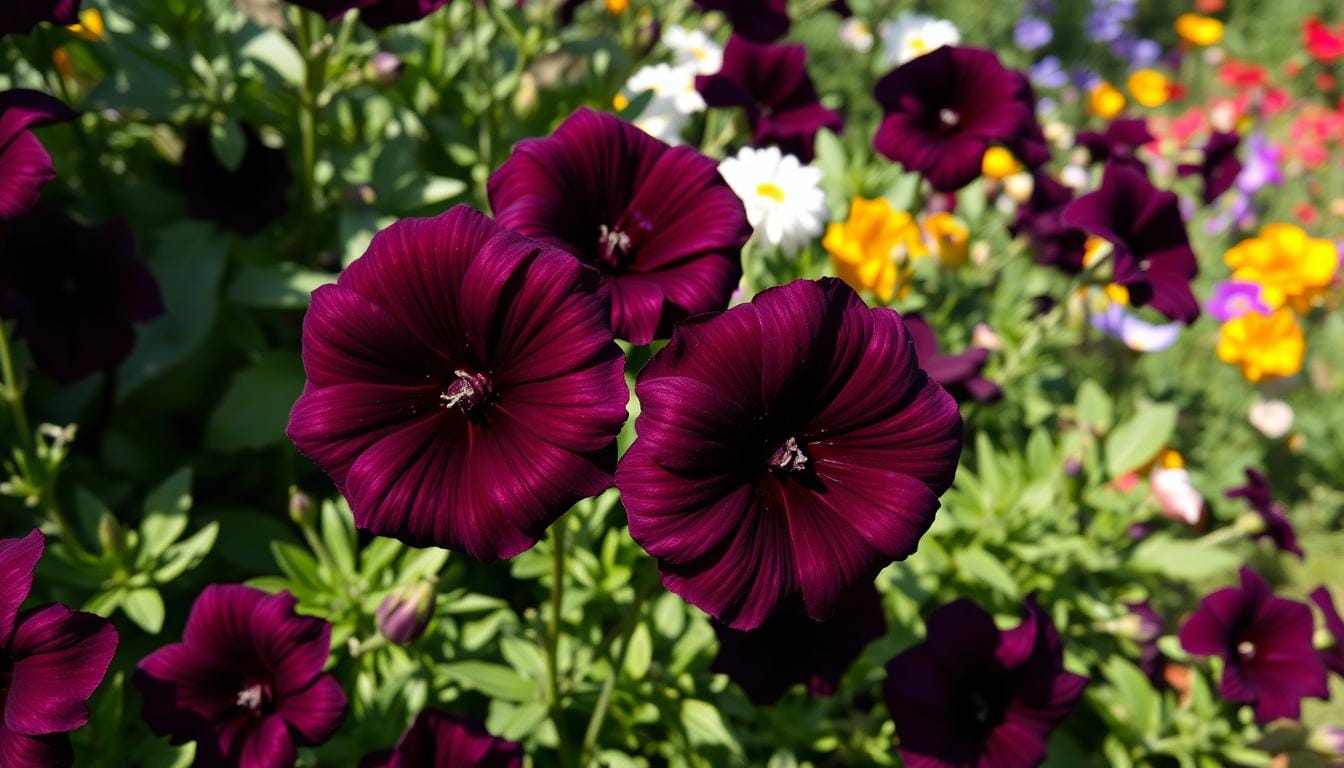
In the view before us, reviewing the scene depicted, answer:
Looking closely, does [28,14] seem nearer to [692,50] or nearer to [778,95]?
[778,95]

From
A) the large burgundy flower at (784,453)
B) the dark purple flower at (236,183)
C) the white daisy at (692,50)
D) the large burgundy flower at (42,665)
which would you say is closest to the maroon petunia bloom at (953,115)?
the white daisy at (692,50)

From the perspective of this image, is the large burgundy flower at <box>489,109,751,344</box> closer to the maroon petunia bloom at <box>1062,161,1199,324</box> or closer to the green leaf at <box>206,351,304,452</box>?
the maroon petunia bloom at <box>1062,161,1199,324</box>

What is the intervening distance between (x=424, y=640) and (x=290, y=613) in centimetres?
37

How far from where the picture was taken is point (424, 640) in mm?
1667

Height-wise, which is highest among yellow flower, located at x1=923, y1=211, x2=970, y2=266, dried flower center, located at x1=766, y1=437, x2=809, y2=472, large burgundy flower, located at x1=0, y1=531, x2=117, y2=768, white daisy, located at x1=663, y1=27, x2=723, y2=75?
dried flower center, located at x1=766, y1=437, x2=809, y2=472

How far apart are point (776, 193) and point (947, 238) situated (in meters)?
0.98

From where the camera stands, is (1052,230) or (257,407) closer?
(257,407)

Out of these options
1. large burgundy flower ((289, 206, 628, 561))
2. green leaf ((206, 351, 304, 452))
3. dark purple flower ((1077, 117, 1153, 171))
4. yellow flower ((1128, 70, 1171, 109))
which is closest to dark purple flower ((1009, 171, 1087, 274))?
dark purple flower ((1077, 117, 1153, 171))

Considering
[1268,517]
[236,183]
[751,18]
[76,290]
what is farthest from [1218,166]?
[76,290]

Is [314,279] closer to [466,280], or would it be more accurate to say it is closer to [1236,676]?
[466,280]

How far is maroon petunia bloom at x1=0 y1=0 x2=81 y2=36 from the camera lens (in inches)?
54.1

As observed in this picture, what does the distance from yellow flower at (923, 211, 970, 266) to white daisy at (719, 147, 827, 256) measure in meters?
0.84

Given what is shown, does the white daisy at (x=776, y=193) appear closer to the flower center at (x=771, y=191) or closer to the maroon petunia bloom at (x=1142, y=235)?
the flower center at (x=771, y=191)

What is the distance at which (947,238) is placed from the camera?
2578 millimetres
